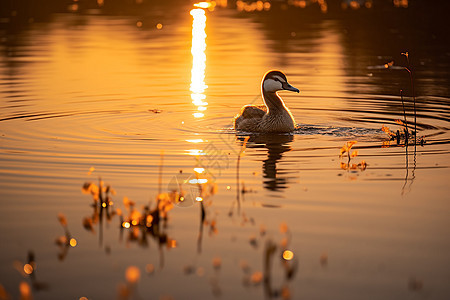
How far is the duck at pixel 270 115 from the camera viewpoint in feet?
48.5

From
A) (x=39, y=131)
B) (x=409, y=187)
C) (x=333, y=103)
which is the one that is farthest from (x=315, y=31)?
(x=409, y=187)

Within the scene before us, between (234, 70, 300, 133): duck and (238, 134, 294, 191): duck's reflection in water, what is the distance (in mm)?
239

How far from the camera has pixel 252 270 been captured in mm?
6980

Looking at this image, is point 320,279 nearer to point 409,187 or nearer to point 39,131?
point 409,187

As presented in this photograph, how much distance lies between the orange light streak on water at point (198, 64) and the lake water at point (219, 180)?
13 cm

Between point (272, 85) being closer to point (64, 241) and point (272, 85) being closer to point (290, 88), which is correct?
point (290, 88)

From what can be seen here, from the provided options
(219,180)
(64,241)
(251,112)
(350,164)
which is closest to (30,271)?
(64,241)

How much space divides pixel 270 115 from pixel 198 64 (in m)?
11.1

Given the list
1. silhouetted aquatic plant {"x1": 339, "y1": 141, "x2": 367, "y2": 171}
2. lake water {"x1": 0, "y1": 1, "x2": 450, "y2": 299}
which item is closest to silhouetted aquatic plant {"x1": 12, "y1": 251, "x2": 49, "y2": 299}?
lake water {"x1": 0, "y1": 1, "x2": 450, "y2": 299}

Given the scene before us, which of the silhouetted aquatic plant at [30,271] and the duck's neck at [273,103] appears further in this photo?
the duck's neck at [273,103]

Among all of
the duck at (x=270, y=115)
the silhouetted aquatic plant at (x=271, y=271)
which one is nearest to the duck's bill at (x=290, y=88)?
the duck at (x=270, y=115)

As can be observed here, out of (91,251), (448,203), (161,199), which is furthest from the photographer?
(448,203)

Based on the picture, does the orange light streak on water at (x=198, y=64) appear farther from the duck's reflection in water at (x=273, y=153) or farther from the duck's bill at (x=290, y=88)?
the duck's reflection in water at (x=273, y=153)

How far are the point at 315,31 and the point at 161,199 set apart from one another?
29.2m
